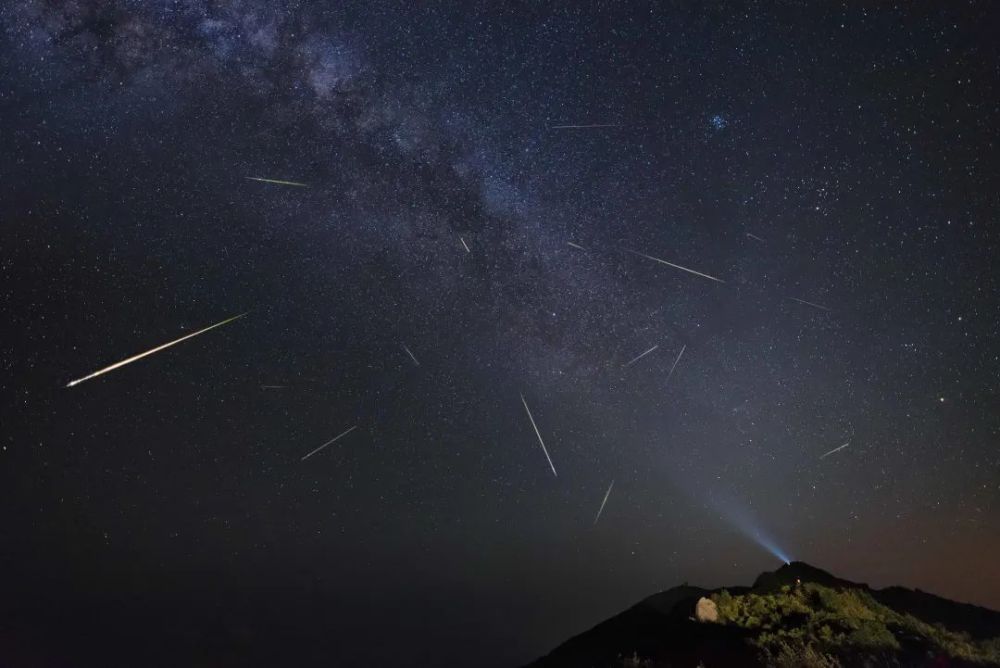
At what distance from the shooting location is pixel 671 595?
32875 millimetres

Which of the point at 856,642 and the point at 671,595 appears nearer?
the point at 856,642

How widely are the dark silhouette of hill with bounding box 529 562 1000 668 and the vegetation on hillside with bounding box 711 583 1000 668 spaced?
3 centimetres

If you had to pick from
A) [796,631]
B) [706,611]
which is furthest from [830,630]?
[706,611]

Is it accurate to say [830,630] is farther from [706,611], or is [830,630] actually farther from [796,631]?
[706,611]

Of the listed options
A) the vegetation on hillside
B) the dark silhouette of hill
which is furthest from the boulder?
the vegetation on hillside

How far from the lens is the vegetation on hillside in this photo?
14547 mm

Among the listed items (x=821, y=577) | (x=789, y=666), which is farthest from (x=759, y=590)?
(x=789, y=666)

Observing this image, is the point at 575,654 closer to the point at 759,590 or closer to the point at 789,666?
the point at 759,590

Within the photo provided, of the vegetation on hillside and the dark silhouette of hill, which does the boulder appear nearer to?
the dark silhouette of hill

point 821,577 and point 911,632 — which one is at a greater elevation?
point 911,632

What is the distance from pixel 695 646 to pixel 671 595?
578 inches

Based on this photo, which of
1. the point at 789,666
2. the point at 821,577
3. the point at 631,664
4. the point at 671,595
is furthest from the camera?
the point at 671,595

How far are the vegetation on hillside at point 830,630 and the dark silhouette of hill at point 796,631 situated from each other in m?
0.03

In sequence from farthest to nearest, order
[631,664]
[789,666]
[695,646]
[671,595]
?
1. [671,595]
2. [695,646]
3. [631,664]
4. [789,666]
